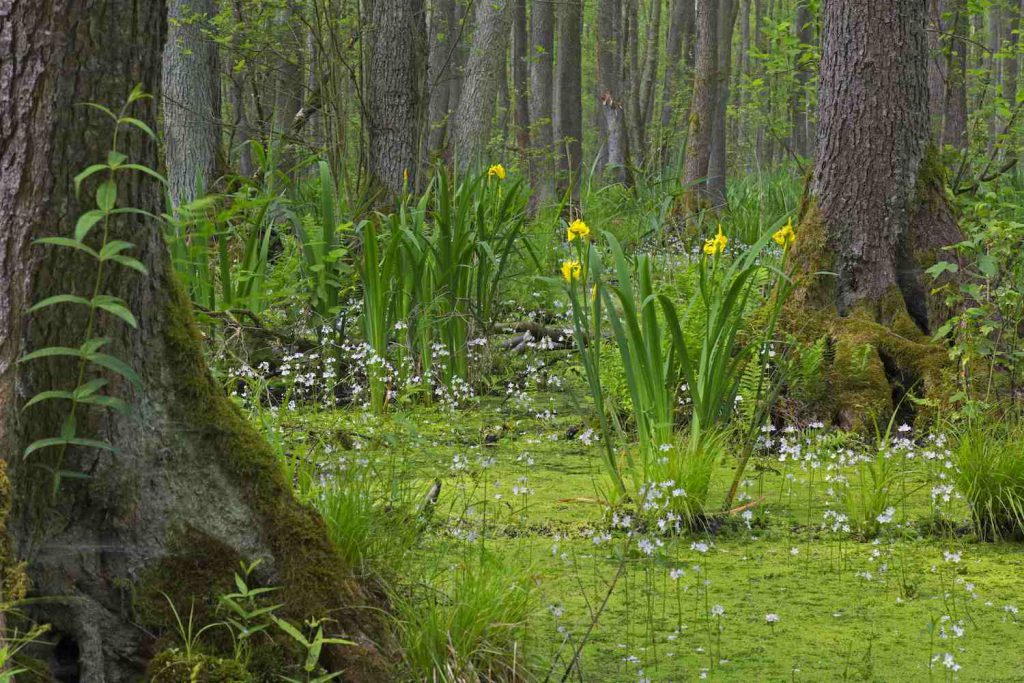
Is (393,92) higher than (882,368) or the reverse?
higher

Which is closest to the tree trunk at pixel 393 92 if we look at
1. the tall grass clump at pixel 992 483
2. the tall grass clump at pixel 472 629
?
the tall grass clump at pixel 992 483

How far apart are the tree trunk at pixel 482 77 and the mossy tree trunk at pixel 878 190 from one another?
5.22m

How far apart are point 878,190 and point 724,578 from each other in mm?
2604

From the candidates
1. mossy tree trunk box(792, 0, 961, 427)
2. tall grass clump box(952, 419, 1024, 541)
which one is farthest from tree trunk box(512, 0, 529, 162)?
tall grass clump box(952, 419, 1024, 541)

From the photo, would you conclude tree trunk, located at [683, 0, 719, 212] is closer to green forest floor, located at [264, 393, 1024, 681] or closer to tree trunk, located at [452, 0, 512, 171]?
tree trunk, located at [452, 0, 512, 171]

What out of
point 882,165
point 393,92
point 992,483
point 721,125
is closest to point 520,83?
point 721,125

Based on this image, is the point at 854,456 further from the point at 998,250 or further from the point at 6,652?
the point at 6,652

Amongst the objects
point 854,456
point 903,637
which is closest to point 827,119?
point 854,456

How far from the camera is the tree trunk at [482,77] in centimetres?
1013

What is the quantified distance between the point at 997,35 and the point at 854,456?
24940 mm

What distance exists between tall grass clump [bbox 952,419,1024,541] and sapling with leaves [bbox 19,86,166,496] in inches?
108

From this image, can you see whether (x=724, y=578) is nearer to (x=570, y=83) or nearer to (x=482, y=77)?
(x=482, y=77)

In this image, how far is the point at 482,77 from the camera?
10.3m

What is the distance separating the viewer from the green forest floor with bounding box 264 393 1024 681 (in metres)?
2.55
